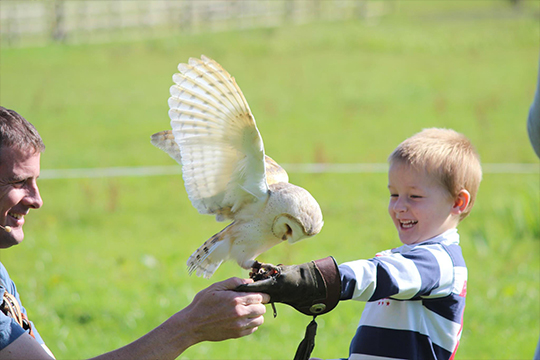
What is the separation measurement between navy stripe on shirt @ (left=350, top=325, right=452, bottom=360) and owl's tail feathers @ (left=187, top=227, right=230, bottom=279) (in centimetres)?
57

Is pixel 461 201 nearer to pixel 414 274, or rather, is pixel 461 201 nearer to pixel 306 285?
pixel 414 274

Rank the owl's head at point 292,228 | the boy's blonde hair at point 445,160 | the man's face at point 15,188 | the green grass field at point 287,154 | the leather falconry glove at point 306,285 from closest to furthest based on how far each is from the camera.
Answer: the leather falconry glove at point 306,285
the owl's head at point 292,228
the man's face at point 15,188
the boy's blonde hair at point 445,160
the green grass field at point 287,154

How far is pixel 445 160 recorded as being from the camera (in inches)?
83.0

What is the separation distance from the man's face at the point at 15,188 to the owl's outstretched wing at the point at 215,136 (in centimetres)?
52

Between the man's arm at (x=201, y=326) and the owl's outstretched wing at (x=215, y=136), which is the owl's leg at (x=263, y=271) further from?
the owl's outstretched wing at (x=215, y=136)

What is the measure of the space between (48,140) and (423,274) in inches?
400

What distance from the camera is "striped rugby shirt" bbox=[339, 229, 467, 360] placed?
72.5 inches

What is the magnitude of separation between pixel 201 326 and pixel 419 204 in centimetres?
85

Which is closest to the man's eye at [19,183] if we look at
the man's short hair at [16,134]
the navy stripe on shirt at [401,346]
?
the man's short hair at [16,134]

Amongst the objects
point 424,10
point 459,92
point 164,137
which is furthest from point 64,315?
point 424,10

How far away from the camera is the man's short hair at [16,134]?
1.95m

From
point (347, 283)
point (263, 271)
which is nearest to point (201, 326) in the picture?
point (263, 271)

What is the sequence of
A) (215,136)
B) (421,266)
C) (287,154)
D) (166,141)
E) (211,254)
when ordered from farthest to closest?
(287,154) < (166,141) < (211,254) < (215,136) < (421,266)

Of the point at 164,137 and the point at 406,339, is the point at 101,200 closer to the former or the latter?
the point at 164,137
